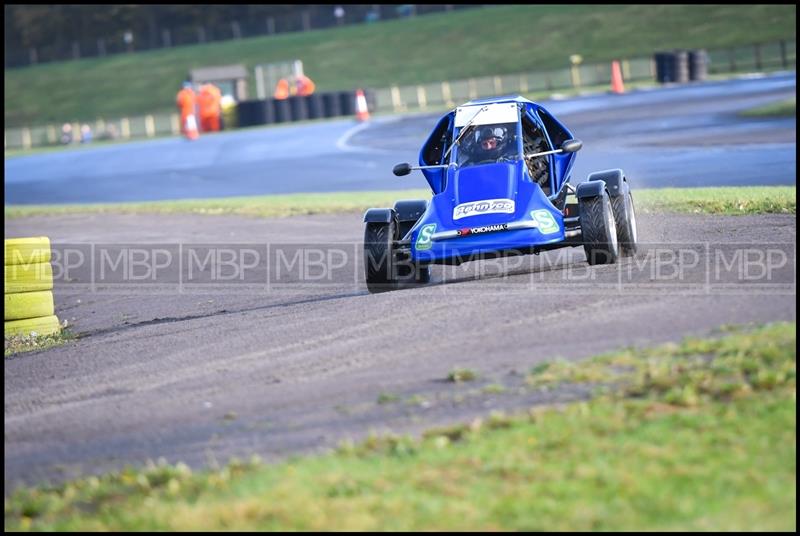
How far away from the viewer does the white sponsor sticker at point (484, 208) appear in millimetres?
10891

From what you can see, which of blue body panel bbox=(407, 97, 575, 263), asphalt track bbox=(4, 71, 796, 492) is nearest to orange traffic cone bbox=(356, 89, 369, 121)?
asphalt track bbox=(4, 71, 796, 492)

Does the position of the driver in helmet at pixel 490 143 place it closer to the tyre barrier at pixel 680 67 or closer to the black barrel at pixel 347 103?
the tyre barrier at pixel 680 67

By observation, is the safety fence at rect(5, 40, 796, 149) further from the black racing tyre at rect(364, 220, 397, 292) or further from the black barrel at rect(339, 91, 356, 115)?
the black racing tyre at rect(364, 220, 397, 292)

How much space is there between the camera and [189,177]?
110 ft

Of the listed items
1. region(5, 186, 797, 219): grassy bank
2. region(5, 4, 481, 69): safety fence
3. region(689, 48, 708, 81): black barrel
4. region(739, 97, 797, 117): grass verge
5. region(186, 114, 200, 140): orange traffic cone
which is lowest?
region(5, 186, 797, 219): grassy bank

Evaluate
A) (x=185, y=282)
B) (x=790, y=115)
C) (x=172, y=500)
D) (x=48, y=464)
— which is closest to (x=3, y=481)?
(x=48, y=464)

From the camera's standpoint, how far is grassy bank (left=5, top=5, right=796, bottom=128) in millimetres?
64625

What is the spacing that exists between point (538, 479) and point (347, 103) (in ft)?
149

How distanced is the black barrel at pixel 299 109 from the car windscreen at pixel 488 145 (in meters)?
39.0

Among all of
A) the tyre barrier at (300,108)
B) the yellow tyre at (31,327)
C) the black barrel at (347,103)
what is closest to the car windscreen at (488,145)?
the yellow tyre at (31,327)

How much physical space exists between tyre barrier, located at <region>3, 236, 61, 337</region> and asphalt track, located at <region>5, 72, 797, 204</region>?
10.8 m

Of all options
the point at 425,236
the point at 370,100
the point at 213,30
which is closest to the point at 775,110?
the point at 425,236

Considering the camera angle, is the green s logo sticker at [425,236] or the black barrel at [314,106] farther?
the black barrel at [314,106]

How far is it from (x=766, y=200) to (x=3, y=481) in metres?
10.8
